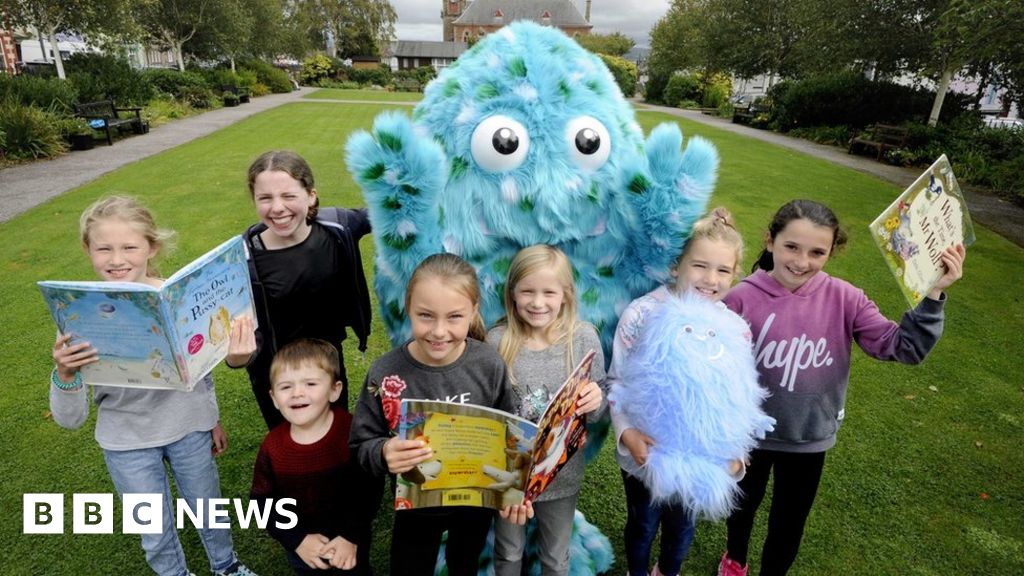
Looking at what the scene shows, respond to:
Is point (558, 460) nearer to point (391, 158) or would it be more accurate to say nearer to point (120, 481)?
point (391, 158)

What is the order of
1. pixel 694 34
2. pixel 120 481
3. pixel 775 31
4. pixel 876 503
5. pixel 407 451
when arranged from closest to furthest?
pixel 407 451 → pixel 120 481 → pixel 876 503 → pixel 775 31 → pixel 694 34

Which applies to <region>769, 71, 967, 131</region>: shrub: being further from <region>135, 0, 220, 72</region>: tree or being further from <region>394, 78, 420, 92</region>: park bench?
<region>394, 78, 420, 92</region>: park bench

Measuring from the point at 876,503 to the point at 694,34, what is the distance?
31.6 meters

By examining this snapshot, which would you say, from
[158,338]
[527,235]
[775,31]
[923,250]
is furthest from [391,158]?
[775,31]

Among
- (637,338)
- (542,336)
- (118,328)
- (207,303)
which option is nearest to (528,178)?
(542,336)

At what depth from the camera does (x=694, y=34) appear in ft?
99.4

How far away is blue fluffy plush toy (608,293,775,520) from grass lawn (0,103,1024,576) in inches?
44.9

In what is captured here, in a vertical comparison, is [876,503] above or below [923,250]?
below

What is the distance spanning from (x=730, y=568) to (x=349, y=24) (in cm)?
5959

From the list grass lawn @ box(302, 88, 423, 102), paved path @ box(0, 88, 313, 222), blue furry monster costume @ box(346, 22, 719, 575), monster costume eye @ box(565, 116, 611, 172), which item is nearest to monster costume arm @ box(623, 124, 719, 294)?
blue furry monster costume @ box(346, 22, 719, 575)

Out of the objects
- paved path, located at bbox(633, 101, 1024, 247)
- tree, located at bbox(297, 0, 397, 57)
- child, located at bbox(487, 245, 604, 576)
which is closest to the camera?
child, located at bbox(487, 245, 604, 576)

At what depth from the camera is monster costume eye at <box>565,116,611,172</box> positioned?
2078 millimetres

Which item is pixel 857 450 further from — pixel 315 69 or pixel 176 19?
pixel 315 69

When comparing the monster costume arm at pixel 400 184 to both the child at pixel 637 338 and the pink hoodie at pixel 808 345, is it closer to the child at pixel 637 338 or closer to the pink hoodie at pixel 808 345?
the child at pixel 637 338
